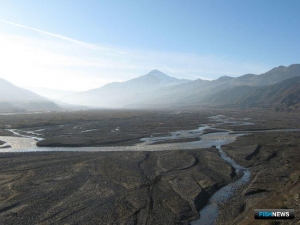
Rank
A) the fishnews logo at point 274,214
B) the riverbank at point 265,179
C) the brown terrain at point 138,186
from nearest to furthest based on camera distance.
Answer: the fishnews logo at point 274,214 < the riverbank at point 265,179 < the brown terrain at point 138,186

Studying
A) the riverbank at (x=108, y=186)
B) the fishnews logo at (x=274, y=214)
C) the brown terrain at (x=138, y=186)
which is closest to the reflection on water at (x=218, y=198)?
the brown terrain at (x=138, y=186)

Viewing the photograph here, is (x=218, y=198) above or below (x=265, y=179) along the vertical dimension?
below

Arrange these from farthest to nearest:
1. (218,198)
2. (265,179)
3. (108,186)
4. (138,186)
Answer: (265,179) < (108,186) < (138,186) < (218,198)

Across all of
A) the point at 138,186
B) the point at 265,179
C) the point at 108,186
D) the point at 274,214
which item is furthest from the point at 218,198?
the point at 108,186

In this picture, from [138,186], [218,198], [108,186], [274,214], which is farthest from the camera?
[108,186]

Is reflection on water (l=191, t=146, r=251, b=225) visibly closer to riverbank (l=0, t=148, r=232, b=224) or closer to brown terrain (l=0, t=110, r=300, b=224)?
brown terrain (l=0, t=110, r=300, b=224)

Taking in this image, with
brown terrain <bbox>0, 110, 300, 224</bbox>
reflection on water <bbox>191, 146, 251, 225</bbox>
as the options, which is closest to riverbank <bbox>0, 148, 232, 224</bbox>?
brown terrain <bbox>0, 110, 300, 224</bbox>

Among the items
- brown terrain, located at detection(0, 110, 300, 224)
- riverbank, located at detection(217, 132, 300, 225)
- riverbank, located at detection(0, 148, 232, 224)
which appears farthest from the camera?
riverbank, located at detection(0, 148, 232, 224)

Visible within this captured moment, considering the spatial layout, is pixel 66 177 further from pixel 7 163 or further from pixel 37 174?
pixel 7 163

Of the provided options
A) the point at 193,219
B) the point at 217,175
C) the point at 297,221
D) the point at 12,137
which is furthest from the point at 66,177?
the point at 12,137

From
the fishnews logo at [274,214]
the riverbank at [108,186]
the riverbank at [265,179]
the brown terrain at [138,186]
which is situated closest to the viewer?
the fishnews logo at [274,214]

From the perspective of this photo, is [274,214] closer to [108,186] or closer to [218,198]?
[218,198]

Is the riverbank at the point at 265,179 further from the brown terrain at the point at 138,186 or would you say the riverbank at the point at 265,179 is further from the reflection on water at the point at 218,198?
the reflection on water at the point at 218,198
